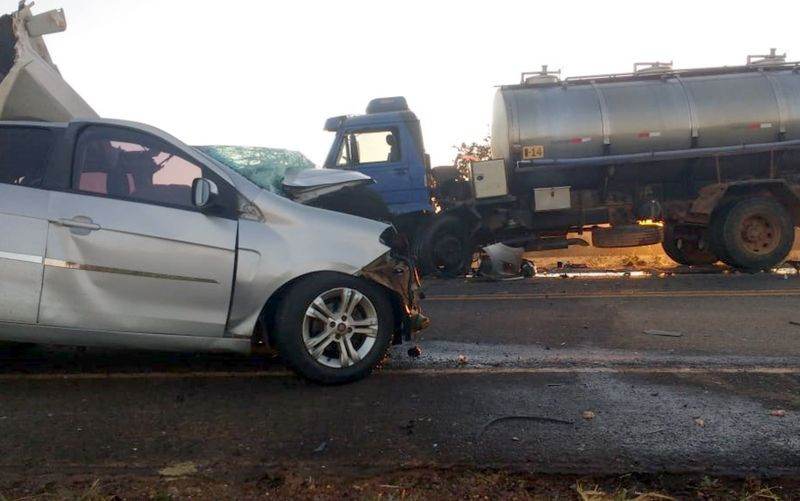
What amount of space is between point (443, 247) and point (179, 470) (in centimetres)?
958

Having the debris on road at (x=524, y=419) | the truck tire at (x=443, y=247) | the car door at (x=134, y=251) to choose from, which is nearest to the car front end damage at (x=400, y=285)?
the car door at (x=134, y=251)

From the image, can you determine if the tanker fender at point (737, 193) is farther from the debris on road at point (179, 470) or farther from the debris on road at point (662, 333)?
the debris on road at point (179, 470)

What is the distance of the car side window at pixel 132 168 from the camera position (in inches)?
191

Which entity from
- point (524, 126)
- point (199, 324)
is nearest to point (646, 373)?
point (199, 324)

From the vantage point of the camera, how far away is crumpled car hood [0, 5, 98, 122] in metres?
7.73

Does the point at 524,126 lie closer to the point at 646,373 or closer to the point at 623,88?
the point at 623,88

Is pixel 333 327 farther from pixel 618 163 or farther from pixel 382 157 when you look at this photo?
pixel 618 163

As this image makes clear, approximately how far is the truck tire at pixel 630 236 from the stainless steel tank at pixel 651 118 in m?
1.29

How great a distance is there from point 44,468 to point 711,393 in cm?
373

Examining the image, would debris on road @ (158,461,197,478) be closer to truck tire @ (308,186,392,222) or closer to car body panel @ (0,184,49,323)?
car body panel @ (0,184,49,323)

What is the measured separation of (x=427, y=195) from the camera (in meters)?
12.5

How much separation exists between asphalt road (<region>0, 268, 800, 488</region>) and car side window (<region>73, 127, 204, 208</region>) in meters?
1.24

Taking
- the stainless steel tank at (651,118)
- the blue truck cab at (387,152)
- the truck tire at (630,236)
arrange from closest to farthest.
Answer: the blue truck cab at (387,152) < the stainless steel tank at (651,118) < the truck tire at (630,236)

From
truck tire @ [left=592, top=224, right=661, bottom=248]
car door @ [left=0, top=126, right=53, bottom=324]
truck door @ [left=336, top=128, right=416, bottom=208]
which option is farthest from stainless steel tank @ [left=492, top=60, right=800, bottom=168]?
car door @ [left=0, top=126, right=53, bottom=324]
